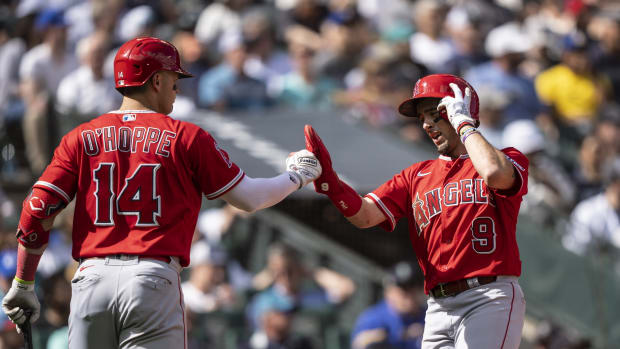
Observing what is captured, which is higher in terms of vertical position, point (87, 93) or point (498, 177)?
point (87, 93)

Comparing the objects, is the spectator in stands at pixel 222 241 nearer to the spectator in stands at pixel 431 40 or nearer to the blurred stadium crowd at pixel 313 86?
the blurred stadium crowd at pixel 313 86

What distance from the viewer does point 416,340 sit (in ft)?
28.6

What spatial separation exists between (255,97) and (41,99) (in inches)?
99.4

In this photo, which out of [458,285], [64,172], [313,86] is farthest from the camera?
[313,86]

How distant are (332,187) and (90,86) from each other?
20.6 ft

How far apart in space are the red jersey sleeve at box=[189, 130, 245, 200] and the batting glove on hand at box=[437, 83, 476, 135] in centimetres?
118

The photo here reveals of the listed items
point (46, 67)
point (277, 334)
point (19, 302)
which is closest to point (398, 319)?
point (277, 334)

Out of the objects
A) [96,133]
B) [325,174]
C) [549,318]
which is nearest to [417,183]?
[325,174]

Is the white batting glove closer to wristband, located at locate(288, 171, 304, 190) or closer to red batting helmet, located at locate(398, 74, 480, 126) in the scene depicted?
wristband, located at locate(288, 171, 304, 190)

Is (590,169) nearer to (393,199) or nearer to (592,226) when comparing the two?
(592,226)

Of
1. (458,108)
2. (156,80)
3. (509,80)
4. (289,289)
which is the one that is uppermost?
(509,80)

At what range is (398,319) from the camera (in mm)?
8727

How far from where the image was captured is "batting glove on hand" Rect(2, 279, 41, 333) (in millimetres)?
4922

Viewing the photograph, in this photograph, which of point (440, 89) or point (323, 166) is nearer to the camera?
point (440, 89)
